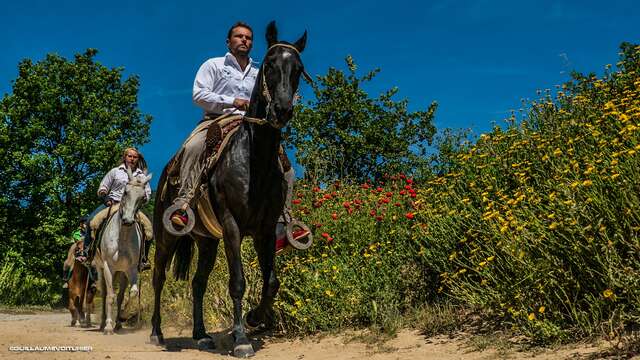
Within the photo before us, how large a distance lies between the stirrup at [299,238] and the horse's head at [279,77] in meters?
1.49

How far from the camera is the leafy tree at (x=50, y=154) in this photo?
29359 millimetres

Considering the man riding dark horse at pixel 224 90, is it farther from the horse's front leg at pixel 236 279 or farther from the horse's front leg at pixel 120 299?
the horse's front leg at pixel 120 299

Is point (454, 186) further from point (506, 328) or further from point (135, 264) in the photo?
point (135, 264)

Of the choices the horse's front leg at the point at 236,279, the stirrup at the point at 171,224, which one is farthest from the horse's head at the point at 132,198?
the horse's front leg at the point at 236,279

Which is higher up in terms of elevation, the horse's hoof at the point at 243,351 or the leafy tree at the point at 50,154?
the leafy tree at the point at 50,154

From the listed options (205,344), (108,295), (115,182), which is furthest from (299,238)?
(115,182)

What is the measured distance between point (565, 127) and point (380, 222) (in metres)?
2.79

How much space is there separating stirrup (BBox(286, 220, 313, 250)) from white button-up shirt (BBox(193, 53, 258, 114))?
64.6 inches

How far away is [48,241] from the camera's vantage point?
29.6m

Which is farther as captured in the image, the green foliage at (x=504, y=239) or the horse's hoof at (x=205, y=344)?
the horse's hoof at (x=205, y=344)

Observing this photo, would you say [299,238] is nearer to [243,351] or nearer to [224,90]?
[243,351]

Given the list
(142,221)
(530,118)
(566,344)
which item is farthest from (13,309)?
(566,344)

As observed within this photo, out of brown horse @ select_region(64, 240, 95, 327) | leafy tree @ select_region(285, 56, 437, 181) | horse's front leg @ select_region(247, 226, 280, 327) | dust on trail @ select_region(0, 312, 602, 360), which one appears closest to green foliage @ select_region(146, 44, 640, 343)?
dust on trail @ select_region(0, 312, 602, 360)

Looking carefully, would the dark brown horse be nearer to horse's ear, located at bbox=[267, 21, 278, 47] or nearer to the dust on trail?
horse's ear, located at bbox=[267, 21, 278, 47]
